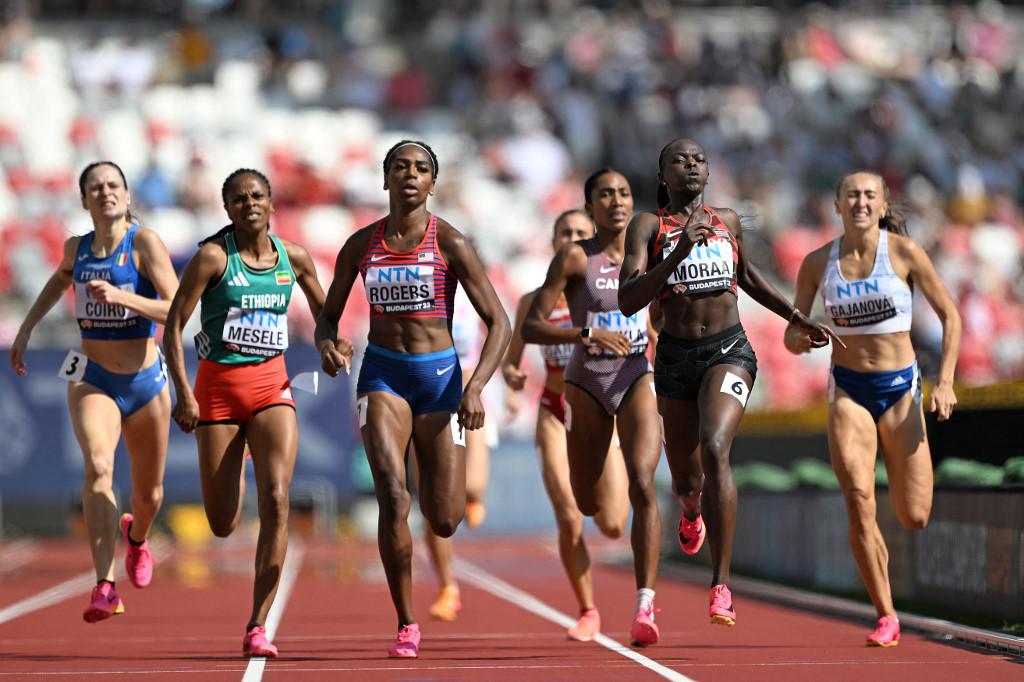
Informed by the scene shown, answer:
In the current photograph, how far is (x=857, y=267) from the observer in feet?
35.8

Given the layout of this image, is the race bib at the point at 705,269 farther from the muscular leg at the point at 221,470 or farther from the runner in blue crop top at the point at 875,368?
the muscular leg at the point at 221,470

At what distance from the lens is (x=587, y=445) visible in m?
10.8

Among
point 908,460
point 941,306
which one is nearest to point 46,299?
point 908,460

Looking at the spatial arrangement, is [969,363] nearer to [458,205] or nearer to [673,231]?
[458,205]

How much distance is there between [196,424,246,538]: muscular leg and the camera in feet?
32.9

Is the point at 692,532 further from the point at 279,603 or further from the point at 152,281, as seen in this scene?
the point at 279,603

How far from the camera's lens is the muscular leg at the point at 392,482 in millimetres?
9422

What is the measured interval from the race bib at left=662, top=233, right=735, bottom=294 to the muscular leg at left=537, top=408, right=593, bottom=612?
215cm

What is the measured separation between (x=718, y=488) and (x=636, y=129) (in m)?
23.7

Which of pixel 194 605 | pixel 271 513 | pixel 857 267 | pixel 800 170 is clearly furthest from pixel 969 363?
pixel 271 513

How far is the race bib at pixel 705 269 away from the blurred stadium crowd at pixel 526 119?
52.8 feet

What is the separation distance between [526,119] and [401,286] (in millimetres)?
23283

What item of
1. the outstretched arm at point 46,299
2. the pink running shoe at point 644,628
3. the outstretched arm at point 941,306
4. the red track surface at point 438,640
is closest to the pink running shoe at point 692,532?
the pink running shoe at point 644,628

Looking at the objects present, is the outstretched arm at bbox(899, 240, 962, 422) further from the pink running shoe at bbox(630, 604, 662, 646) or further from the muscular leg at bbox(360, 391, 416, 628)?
the muscular leg at bbox(360, 391, 416, 628)
